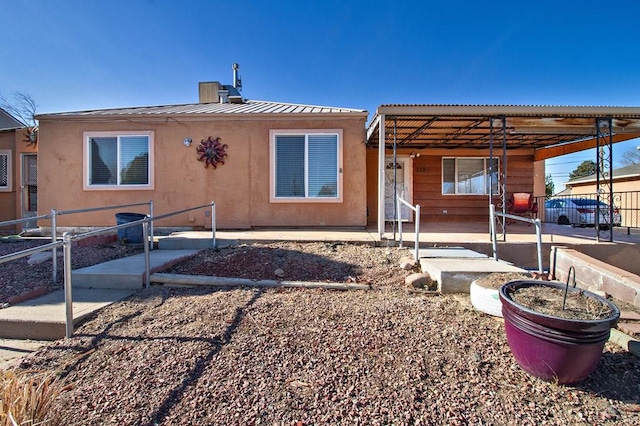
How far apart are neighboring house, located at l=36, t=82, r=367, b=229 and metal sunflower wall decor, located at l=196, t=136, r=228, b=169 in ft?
0.09

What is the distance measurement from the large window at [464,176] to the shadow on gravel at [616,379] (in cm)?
877

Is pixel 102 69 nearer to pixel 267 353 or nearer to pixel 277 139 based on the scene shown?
pixel 277 139

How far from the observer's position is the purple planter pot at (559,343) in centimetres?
205

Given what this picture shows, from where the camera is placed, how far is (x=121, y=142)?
8.04 m

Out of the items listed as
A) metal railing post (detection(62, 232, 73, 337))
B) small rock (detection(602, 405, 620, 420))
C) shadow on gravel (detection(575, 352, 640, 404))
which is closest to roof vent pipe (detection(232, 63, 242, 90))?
metal railing post (detection(62, 232, 73, 337))

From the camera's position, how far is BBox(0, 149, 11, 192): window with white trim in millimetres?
10297

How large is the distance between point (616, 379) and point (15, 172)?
1458 centimetres

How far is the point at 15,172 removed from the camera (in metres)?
10.3

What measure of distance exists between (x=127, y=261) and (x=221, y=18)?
7254 millimetres

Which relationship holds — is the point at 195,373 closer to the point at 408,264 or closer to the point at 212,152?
the point at 408,264

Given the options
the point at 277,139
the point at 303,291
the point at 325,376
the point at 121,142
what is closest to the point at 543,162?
the point at 277,139

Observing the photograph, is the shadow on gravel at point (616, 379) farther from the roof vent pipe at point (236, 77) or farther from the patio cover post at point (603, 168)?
the roof vent pipe at point (236, 77)

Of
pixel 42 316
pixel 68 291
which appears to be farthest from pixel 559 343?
pixel 42 316

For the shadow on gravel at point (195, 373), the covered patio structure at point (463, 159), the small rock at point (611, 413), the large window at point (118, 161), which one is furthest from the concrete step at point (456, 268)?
the large window at point (118, 161)
